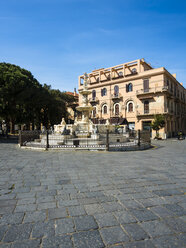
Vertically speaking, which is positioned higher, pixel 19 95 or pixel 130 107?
pixel 19 95

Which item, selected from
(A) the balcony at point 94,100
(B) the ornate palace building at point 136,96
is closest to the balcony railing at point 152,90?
(B) the ornate palace building at point 136,96

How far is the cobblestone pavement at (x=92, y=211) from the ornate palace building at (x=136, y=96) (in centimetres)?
2500

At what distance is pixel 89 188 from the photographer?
3.91 m

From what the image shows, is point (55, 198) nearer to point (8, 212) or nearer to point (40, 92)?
point (8, 212)

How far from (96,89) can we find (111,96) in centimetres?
471

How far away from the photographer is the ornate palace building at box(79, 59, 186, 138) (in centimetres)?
2736

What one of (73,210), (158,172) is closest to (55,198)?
(73,210)

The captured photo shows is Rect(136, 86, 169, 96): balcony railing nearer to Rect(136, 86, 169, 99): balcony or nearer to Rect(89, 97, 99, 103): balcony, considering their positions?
Rect(136, 86, 169, 99): balcony

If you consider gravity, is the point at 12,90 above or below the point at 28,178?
above

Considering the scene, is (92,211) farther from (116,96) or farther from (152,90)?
(116,96)

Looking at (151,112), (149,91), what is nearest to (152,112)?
(151,112)

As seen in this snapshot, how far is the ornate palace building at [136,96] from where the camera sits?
27.4 meters

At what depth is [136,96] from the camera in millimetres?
29922

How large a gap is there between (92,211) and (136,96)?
29300mm
